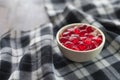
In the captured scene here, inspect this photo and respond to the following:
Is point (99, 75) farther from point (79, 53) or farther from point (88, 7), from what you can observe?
point (88, 7)

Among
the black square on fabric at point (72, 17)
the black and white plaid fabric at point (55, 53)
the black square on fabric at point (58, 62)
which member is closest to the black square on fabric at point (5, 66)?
the black and white plaid fabric at point (55, 53)

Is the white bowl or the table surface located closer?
the white bowl

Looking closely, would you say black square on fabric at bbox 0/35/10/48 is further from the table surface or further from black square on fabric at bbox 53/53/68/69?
black square on fabric at bbox 53/53/68/69

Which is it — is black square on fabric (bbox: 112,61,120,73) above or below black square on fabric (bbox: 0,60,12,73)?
Answer: below

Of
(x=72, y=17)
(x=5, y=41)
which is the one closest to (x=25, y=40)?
(x=5, y=41)

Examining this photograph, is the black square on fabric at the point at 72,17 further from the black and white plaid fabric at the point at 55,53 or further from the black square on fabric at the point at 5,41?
the black square on fabric at the point at 5,41

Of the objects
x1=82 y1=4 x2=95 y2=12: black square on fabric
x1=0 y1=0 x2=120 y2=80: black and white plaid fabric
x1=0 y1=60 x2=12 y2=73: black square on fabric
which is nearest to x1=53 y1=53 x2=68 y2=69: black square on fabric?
x1=0 y1=0 x2=120 y2=80: black and white plaid fabric
